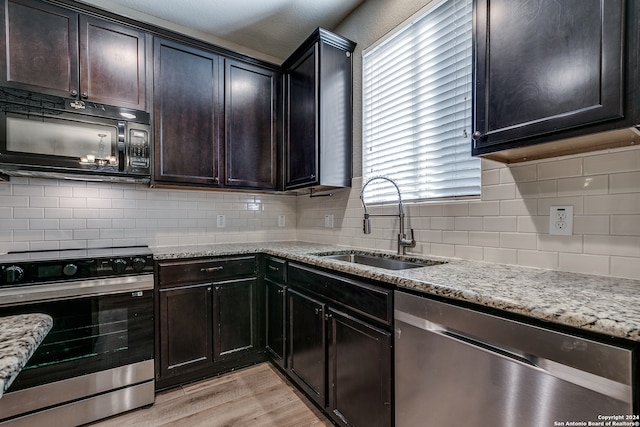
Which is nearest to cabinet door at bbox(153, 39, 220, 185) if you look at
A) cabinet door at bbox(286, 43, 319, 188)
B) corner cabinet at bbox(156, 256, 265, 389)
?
cabinet door at bbox(286, 43, 319, 188)

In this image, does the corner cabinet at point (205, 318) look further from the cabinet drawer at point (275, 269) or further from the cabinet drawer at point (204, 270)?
the cabinet drawer at point (275, 269)

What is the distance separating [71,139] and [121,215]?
71 cm

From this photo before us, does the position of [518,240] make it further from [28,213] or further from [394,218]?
[28,213]

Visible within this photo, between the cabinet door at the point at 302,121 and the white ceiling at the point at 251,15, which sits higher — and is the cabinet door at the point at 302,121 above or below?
below

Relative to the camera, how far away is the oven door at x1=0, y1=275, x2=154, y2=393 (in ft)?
5.46

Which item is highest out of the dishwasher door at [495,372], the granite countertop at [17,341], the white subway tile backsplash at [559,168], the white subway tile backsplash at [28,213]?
the white subway tile backsplash at [559,168]

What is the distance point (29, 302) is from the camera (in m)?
1.64

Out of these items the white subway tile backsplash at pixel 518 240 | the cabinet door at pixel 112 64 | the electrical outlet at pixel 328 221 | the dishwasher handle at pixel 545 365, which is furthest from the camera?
the electrical outlet at pixel 328 221

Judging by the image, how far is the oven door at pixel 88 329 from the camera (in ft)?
5.46

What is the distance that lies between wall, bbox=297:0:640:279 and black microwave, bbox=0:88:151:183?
1752 millimetres

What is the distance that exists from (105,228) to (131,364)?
3.43 ft

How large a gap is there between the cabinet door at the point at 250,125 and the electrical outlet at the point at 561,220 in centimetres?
205

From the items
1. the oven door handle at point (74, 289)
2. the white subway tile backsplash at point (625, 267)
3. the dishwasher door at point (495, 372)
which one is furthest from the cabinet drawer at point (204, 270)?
the white subway tile backsplash at point (625, 267)

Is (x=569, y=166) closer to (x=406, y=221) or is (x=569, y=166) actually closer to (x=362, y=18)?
(x=406, y=221)
